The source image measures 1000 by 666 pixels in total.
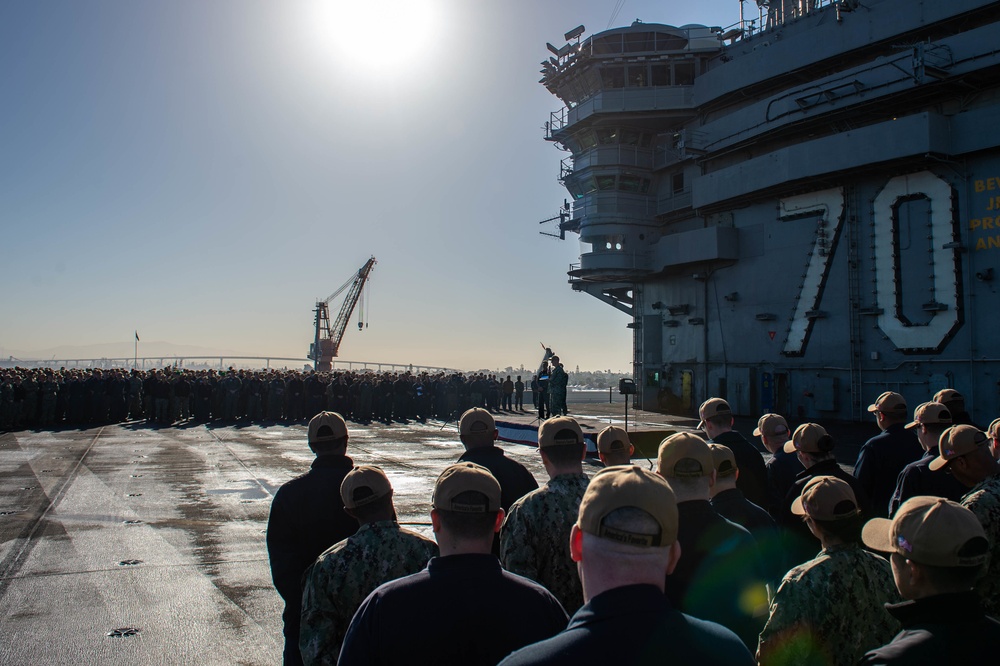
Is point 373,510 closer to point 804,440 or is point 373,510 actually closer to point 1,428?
point 804,440

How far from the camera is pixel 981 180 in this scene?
2078cm

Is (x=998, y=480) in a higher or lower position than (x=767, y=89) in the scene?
lower

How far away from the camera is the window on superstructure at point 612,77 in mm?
31734

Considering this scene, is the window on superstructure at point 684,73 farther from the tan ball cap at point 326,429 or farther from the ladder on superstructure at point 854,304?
the tan ball cap at point 326,429

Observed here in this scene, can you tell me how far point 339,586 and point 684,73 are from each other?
32.3m

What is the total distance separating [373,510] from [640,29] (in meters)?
32.6

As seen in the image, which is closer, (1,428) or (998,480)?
(998,480)

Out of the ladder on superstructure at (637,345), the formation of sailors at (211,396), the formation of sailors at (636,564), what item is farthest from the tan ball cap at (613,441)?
the ladder on superstructure at (637,345)

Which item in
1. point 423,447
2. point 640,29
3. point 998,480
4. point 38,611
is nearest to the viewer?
point 998,480

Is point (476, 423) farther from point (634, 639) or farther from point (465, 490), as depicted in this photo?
point (634, 639)

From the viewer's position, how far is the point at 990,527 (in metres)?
3.84

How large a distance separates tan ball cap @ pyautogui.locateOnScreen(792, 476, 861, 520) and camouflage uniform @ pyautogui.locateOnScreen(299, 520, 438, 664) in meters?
1.86

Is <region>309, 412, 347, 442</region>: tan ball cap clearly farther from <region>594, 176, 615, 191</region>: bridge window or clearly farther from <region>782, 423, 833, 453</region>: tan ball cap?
<region>594, 176, 615, 191</region>: bridge window

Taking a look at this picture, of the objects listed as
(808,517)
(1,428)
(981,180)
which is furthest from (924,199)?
(1,428)
